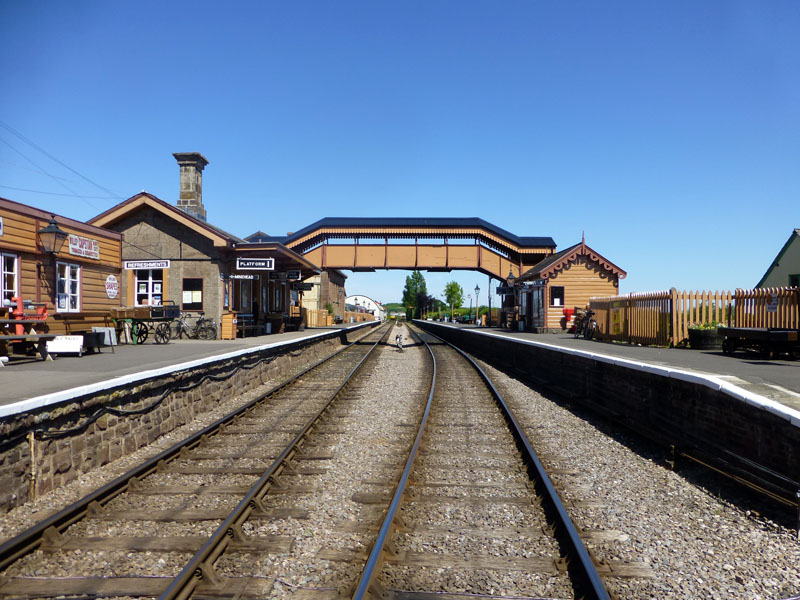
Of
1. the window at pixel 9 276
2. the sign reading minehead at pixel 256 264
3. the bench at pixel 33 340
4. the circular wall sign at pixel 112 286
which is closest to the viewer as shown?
the bench at pixel 33 340

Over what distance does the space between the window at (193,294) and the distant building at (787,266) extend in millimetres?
27075

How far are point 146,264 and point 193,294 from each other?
2.17 meters

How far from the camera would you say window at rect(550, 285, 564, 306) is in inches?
1128

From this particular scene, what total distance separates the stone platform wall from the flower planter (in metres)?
12.6

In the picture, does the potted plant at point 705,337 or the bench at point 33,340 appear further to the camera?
the potted plant at point 705,337

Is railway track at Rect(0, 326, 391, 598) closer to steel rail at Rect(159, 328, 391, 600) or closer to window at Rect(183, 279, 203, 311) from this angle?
steel rail at Rect(159, 328, 391, 600)

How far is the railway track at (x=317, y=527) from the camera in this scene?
3.45 metres

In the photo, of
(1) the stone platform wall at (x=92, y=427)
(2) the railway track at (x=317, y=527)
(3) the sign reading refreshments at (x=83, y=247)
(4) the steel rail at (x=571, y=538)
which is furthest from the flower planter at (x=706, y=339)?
(3) the sign reading refreshments at (x=83, y=247)

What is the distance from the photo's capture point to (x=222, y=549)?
3861mm

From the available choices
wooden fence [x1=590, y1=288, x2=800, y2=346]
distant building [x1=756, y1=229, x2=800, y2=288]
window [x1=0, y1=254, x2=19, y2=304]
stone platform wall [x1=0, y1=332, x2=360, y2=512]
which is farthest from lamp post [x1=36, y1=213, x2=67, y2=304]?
distant building [x1=756, y1=229, x2=800, y2=288]

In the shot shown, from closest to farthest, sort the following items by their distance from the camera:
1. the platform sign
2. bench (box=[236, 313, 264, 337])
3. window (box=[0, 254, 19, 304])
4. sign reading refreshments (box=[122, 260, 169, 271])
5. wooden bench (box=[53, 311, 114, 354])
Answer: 1. window (box=[0, 254, 19, 304])
2. wooden bench (box=[53, 311, 114, 354])
3. the platform sign
4. sign reading refreshments (box=[122, 260, 169, 271])
5. bench (box=[236, 313, 264, 337])

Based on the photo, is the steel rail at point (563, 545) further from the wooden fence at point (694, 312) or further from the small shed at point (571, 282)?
the small shed at point (571, 282)

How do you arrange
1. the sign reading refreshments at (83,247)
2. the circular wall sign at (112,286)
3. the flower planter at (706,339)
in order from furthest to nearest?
the circular wall sign at (112,286) → the flower planter at (706,339) → the sign reading refreshments at (83,247)

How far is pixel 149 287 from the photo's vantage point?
783 inches
